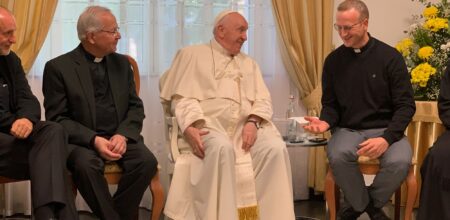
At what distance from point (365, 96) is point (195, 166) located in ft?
3.54

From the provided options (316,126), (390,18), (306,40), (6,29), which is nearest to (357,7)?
(316,126)

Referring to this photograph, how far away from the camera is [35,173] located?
3.10m

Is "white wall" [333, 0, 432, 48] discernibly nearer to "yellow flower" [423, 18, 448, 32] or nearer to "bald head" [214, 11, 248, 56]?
"yellow flower" [423, 18, 448, 32]

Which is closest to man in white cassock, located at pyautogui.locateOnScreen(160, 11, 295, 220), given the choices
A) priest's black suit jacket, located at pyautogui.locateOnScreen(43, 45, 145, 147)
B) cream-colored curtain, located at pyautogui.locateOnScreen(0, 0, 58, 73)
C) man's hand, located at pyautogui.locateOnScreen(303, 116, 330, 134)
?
man's hand, located at pyautogui.locateOnScreen(303, 116, 330, 134)

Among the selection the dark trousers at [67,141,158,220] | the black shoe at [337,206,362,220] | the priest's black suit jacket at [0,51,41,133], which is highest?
the priest's black suit jacket at [0,51,41,133]

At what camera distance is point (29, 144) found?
3232 mm

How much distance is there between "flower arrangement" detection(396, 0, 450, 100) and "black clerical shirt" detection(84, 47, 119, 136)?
6.87 feet

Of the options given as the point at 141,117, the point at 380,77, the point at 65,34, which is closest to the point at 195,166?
the point at 141,117

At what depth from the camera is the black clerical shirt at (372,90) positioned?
369cm

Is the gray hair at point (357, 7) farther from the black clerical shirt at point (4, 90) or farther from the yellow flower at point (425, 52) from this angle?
the black clerical shirt at point (4, 90)

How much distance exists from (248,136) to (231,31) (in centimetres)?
66

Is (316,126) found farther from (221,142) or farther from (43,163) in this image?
(43,163)

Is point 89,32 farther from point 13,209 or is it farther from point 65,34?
point 13,209

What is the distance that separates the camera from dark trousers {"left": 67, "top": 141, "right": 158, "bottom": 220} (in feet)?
10.7
